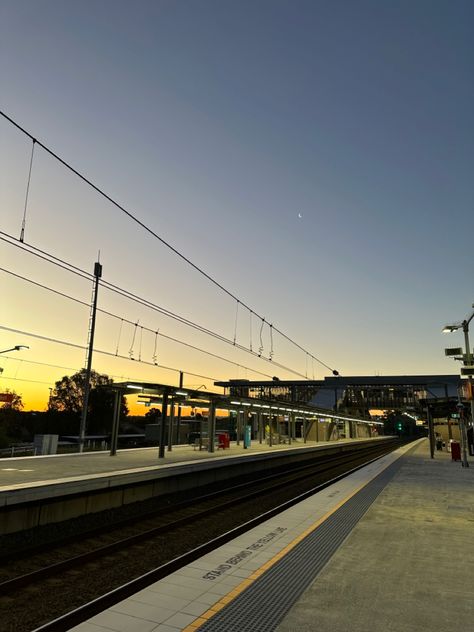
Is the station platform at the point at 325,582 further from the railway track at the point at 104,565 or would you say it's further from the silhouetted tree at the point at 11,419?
the silhouetted tree at the point at 11,419

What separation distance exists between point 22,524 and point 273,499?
8.84 meters

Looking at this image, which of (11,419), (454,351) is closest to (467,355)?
(454,351)

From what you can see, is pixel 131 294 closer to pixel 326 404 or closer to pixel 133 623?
pixel 133 623

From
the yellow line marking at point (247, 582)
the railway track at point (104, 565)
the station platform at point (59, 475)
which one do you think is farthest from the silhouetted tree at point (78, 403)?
the yellow line marking at point (247, 582)

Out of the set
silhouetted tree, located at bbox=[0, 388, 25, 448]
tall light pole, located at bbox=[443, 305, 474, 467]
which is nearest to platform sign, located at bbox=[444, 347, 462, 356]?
tall light pole, located at bbox=[443, 305, 474, 467]

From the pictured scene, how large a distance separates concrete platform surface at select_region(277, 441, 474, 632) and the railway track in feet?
9.28

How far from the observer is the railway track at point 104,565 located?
6.17m

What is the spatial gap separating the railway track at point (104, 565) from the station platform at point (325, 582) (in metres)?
0.71

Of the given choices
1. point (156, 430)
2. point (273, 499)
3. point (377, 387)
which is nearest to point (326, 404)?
point (377, 387)

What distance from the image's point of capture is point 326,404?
3679 inches

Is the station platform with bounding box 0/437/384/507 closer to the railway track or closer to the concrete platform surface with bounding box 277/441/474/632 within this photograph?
the railway track

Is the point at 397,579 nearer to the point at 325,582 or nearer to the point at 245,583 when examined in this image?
the point at 325,582

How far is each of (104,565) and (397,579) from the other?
5.44 metres

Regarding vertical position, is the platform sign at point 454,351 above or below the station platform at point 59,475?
above
